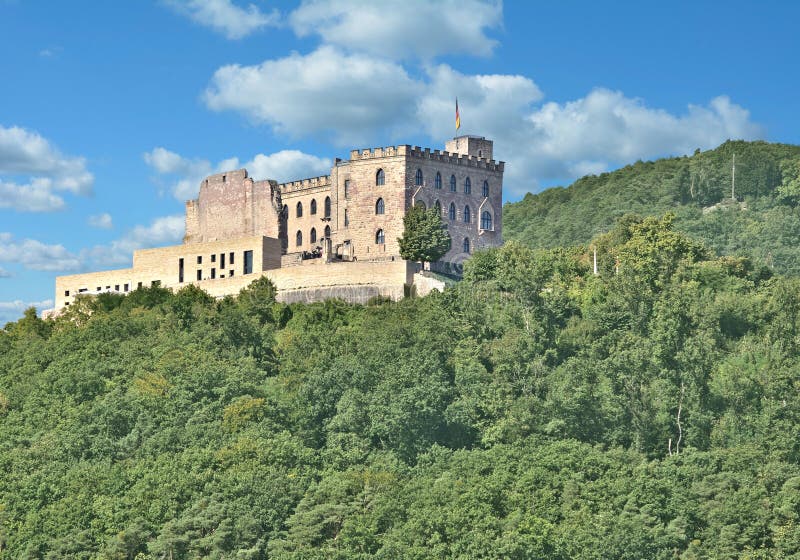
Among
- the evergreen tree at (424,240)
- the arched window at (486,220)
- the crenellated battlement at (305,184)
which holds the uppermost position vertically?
the crenellated battlement at (305,184)

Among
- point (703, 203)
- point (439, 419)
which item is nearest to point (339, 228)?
point (439, 419)

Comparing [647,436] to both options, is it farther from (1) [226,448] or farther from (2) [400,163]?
(2) [400,163]

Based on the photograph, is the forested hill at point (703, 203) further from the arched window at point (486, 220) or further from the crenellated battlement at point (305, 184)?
the crenellated battlement at point (305, 184)

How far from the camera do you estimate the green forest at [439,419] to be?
5534 centimetres

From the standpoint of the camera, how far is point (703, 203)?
398ft

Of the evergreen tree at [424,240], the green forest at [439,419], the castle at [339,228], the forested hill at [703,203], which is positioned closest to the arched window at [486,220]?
the castle at [339,228]

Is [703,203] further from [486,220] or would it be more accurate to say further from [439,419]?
[439,419]

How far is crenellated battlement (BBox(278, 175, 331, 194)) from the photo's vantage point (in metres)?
84.1

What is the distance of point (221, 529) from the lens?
187 ft

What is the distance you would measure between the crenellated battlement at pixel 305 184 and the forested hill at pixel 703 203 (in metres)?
34.5

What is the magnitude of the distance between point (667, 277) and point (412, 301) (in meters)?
12.1

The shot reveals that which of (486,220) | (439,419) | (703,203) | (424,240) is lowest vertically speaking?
(439,419)

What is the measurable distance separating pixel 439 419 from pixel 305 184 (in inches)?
969

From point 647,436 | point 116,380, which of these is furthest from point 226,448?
point 647,436
